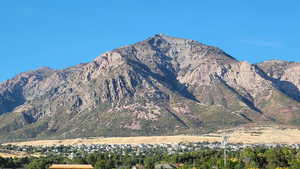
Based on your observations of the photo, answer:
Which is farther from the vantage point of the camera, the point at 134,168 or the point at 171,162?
the point at 171,162

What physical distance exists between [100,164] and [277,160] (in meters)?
49.5

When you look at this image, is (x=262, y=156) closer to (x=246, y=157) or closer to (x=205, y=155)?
(x=246, y=157)

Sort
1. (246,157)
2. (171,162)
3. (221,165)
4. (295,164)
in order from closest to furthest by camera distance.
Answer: (221,165)
(295,164)
(246,157)
(171,162)

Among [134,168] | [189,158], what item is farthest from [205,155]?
[134,168]

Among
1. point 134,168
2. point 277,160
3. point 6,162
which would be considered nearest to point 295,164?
point 277,160

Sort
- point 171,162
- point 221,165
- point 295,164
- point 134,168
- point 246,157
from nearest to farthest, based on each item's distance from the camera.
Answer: point 221,165 → point 295,164 → point 134,168 → point 246,157 → point 171,162

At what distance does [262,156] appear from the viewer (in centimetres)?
16000

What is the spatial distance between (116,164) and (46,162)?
23.8 metres

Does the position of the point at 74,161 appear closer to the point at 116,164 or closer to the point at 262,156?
the point at 116,164

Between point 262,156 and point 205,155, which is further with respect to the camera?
point 205,155

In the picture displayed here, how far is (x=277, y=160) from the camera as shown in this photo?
154m

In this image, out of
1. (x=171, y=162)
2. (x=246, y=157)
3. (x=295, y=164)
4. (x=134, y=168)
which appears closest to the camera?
(x=295, y=164)

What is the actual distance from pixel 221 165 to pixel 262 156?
145 feet

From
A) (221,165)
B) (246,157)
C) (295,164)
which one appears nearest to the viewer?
(221,165)
